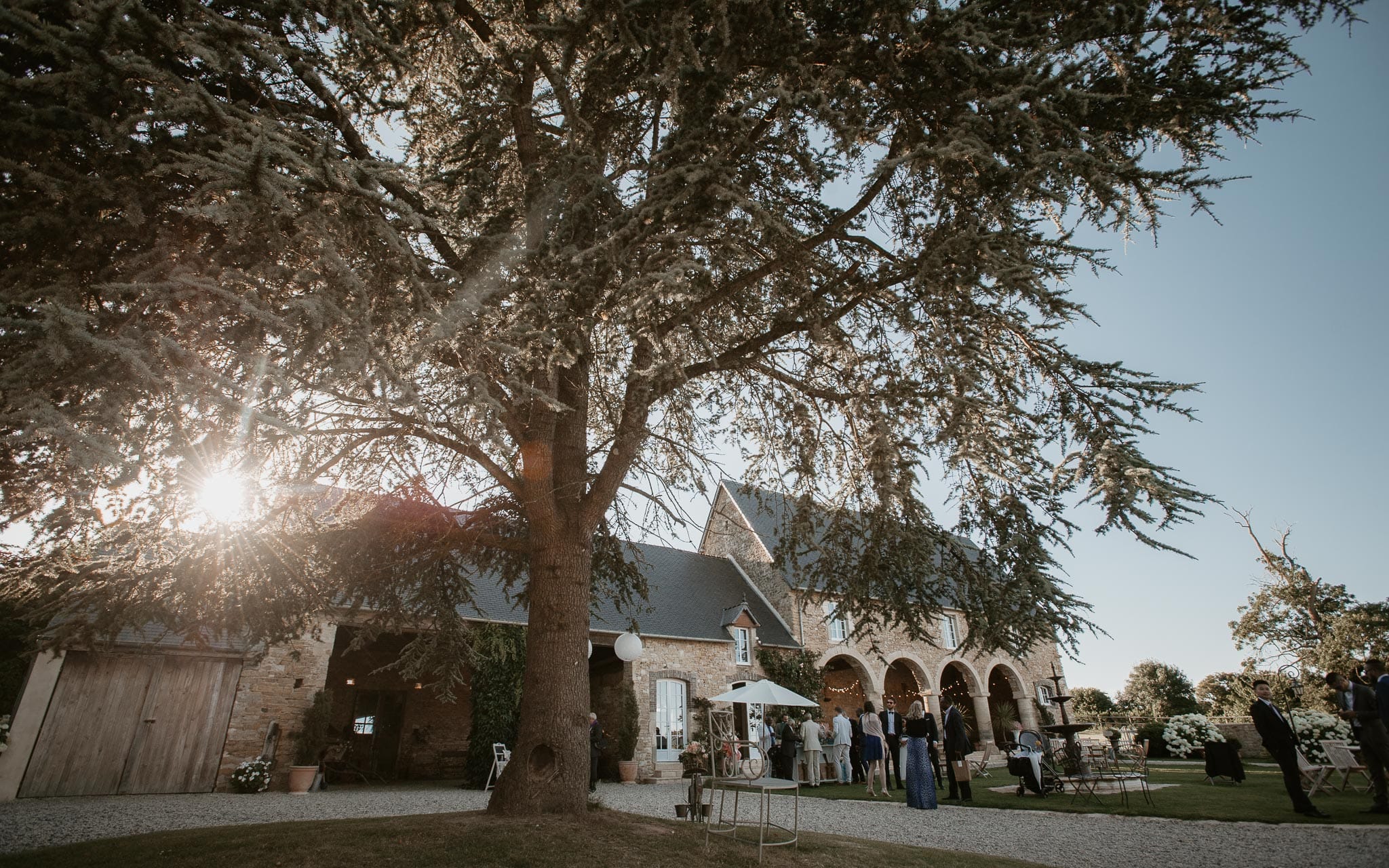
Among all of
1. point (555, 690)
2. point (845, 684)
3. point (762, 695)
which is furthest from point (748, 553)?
point (555, 690)

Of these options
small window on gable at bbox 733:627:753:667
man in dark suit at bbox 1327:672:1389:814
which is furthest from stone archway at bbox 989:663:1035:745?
man in dark suit at bbox 1327:672:1389:814

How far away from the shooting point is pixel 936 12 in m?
4.96

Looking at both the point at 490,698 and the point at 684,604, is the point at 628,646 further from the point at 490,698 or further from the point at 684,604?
the point at 684,604

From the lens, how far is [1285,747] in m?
7.51

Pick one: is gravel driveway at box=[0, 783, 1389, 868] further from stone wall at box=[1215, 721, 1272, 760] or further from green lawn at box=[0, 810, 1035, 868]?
stone wall at box=[1215, 721, 1272, 760]

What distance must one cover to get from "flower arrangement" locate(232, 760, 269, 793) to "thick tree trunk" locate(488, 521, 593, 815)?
10058 millimetres

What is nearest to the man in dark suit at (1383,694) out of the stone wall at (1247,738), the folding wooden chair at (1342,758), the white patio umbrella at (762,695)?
the folding wooden chair at (1342,758)

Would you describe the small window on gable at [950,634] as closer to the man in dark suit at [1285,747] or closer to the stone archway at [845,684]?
the stone archway at [845,684]

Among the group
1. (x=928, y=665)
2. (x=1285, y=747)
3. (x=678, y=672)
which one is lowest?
(x=1285, y=747)

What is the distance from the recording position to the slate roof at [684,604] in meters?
16.3

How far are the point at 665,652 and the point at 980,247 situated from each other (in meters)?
14.8

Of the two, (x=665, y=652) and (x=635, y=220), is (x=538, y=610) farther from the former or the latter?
(x=665, y=652)

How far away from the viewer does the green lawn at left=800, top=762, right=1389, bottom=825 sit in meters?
7.68

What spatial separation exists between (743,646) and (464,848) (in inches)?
597
